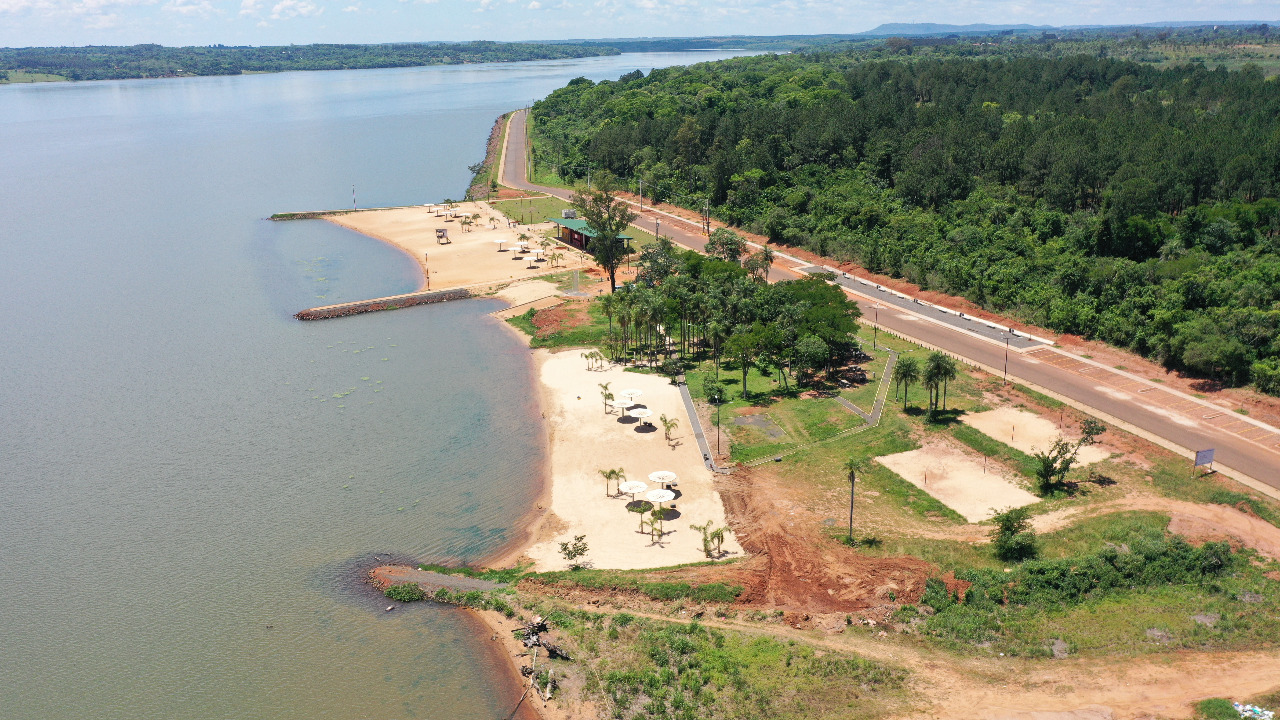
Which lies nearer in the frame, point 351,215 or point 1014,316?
point 1014,316

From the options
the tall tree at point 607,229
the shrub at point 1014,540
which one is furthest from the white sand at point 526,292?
the shrub at point 1014,540

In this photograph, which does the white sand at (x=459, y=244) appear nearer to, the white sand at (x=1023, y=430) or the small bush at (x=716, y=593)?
the white sand at (x=1023, y=430)

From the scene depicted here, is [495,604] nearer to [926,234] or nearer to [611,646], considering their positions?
[611,646]

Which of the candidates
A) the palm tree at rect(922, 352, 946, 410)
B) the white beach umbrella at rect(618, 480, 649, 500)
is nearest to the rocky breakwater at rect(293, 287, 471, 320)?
the white beach umbrella at rect(618, 480, 649, 500)

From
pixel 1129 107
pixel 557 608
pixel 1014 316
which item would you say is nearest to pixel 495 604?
pixel 557 608

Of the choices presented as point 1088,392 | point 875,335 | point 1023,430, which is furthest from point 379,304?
point 1088,392

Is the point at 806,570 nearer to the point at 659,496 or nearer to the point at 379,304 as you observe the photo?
the point at 659,496

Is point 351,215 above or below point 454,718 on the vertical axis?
above
